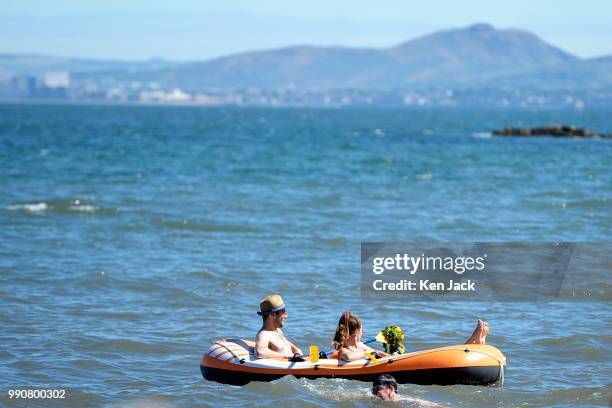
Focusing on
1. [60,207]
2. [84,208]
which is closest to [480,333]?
[84,208]

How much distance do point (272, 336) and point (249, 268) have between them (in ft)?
25.4

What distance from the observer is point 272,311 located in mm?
11797

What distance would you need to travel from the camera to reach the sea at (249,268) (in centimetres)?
1220

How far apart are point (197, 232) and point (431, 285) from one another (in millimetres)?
8093

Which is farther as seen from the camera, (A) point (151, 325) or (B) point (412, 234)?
(B) point (412, 234)

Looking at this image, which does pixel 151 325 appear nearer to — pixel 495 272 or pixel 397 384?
pixel 397 384

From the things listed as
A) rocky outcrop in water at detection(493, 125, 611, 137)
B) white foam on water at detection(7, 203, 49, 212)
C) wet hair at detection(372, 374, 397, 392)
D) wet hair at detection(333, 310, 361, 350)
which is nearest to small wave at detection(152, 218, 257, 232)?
white foam on water at detection(7, 203, 49, 212)

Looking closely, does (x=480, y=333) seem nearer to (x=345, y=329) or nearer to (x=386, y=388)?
(x=386, y=388)

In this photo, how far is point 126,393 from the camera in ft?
38.9

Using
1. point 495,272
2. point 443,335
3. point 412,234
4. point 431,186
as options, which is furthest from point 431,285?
point 431,186

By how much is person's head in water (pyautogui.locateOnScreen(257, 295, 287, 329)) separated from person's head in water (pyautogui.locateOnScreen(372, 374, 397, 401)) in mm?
1413

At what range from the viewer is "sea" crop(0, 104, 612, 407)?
12203mm

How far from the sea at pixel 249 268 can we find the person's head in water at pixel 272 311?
682 millimetres

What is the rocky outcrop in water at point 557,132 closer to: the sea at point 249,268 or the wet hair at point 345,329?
the sea at point 249,268
